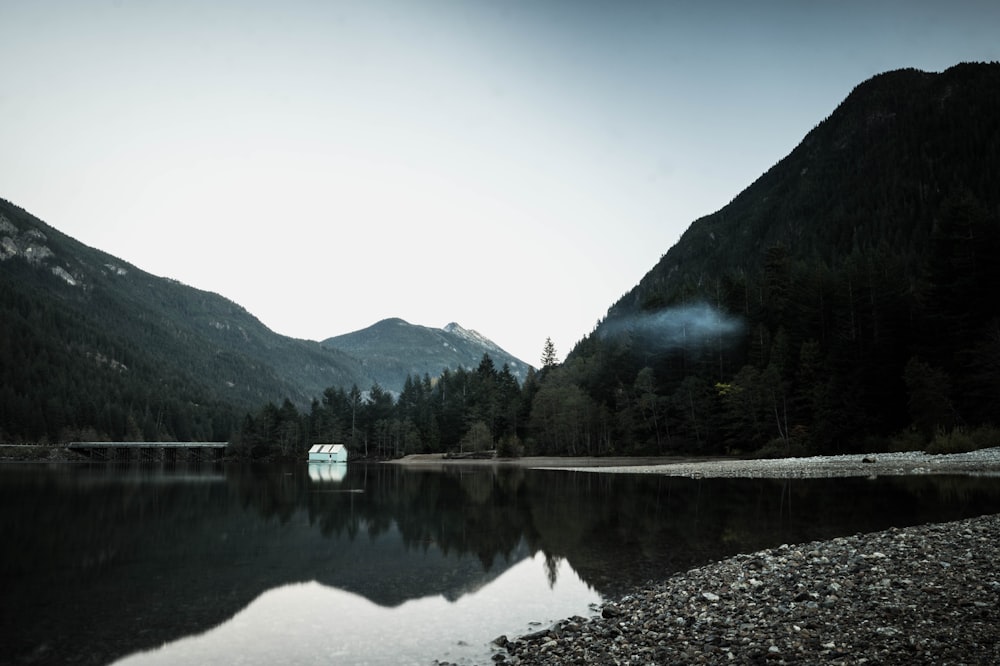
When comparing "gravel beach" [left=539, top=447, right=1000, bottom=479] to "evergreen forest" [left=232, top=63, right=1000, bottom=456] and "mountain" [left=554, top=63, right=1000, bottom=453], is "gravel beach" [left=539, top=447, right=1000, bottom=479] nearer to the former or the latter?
"evergreen forest" [left=232, top=63, right=1000, bottom=456]

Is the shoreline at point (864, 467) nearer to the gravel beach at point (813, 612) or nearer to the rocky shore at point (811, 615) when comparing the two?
the gravel beach at point (813, 612)

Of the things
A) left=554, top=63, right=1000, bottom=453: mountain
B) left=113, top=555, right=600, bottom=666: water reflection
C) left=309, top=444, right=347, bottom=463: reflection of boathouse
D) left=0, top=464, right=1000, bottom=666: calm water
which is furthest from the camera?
left=309, top=444, right=347, bottom=463: reflection of boathouse

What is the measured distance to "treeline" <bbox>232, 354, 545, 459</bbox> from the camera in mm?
136375

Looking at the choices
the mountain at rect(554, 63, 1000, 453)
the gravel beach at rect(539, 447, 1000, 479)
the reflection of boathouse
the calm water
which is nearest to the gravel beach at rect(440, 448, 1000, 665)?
the calm water

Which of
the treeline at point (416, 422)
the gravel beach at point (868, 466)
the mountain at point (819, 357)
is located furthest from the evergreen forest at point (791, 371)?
the gravel beach at point (868, 466)

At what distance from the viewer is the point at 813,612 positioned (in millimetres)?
11023

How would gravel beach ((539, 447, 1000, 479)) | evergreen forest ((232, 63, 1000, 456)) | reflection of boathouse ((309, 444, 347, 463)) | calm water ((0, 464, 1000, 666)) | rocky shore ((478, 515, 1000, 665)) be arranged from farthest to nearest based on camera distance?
reflection of boathouse ((309, 444, 347, 463)), evergreen forest ((232, 63, 1000, 456)), gravel beach ((539, 447, 1000, 479)), calm water ((0, 464, 1000, 666)), rocky shore ((478, 515, 1000, 665))

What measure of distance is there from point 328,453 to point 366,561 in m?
144

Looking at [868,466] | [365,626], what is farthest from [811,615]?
[868,466]

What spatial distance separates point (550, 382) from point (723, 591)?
378ft

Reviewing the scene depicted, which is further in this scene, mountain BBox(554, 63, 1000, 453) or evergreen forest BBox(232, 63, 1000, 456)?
evergreen forest BBox(232, 63, 1000, 456)

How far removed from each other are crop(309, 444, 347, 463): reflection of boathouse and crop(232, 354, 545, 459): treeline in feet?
32.7

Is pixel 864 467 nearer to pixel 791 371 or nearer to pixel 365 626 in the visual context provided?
pixel 791 371

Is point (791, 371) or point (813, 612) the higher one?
point (791, 371)
